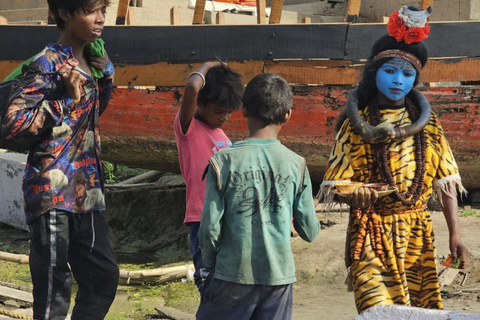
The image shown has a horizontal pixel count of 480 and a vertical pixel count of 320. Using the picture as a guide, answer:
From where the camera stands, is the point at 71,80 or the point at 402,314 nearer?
the point at 402,314

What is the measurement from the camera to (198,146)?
373 centimetres

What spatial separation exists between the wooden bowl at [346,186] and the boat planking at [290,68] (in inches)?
142

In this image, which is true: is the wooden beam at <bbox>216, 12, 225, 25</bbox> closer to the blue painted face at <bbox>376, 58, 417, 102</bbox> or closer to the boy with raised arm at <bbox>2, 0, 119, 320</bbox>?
the blue painted face at <bbox>376, 58, 417, 102</bbox>

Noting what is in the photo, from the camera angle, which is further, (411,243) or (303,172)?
(411,243)

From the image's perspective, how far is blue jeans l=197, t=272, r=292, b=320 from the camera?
3.06 metres

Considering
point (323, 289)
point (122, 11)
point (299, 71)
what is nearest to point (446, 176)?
point (323, 289)

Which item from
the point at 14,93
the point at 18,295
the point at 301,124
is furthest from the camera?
the point at 301,124

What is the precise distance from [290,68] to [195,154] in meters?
3.75

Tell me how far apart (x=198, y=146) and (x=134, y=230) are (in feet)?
17.0

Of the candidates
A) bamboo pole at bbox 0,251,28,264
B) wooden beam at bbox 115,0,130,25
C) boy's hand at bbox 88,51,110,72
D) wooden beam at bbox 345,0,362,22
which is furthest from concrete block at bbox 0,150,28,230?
boy's hand at bbox 88,51,110,72

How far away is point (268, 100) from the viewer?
Answer: 3.13 metres

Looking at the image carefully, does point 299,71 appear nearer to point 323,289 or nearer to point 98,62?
point 323,289

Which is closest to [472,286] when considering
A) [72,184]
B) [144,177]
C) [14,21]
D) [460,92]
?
[460,92]

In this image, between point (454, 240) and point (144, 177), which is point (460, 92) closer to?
point (454, 240)
